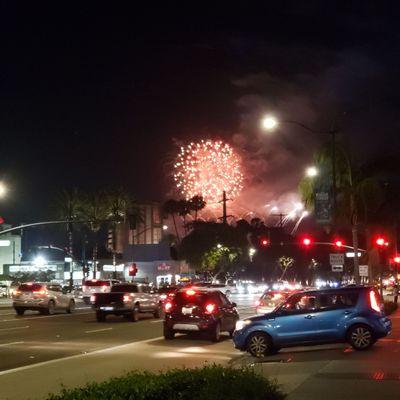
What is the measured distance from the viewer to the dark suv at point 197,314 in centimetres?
2238

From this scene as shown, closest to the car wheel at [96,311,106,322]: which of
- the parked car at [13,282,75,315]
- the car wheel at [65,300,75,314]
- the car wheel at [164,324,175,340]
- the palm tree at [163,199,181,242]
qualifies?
the parked car at [13,282,75,315]

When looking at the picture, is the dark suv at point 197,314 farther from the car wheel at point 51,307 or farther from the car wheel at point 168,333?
the car wheel at point 51,307

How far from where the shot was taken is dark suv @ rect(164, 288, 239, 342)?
73.4 ft

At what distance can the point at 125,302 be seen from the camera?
33094 mm

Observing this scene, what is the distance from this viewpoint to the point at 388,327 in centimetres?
1819

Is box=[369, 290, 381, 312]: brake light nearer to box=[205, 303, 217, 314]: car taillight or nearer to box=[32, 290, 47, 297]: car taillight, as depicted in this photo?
box=[205, 303, 217, 314]: car taillight

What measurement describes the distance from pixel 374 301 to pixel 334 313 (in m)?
1.25

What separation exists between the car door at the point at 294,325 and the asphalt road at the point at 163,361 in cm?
39

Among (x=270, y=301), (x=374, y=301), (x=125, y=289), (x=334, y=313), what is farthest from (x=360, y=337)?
(x=125, y=289)

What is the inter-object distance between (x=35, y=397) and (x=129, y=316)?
22.5 metres

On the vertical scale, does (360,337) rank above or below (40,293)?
below

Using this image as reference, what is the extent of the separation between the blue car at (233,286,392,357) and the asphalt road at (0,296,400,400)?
0.32 metres

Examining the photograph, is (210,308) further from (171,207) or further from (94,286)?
(171,207)

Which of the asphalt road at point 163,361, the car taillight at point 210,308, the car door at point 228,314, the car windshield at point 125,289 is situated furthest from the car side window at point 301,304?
the car windshield at point 125,289
